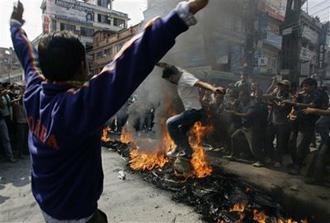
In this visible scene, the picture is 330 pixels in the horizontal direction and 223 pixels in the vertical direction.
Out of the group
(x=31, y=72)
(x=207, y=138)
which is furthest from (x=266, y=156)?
(x=31, y=72)

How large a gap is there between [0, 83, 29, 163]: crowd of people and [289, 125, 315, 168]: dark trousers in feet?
20.4

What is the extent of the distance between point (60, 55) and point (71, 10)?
4998 centimetres

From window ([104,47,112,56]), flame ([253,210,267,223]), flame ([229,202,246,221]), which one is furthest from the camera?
window ([104,47,112,56])

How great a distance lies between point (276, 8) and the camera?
891cm

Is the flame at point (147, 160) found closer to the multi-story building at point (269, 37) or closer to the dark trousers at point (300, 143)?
the dark trousers at point (300, 143)

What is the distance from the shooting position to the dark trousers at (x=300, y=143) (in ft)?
19.9

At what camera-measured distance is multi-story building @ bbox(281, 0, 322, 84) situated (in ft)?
27.3

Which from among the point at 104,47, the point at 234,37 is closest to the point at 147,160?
the point at 234,37

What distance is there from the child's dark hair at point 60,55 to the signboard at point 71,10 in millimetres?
47754

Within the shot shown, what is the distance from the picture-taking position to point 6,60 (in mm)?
53250

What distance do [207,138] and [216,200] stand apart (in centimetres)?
412

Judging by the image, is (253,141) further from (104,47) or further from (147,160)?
(104,47)

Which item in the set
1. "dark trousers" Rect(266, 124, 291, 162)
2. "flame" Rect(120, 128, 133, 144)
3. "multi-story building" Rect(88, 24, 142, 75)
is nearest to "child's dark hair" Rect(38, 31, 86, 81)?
"dark trousers" Rect(266, 124, 291, 162)

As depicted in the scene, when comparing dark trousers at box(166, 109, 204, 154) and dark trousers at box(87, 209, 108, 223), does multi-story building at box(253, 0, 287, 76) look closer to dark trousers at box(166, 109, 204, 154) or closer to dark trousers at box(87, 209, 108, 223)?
dark trousers at box(166, 109, 204, 154)
